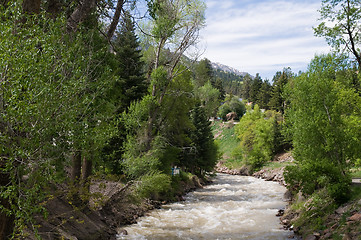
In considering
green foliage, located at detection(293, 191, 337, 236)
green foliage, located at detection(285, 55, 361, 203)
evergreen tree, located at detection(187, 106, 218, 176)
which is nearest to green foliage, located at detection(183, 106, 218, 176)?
evergreen tree, located at detection(187, 106, 218, 176)

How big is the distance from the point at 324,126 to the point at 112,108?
10436 mm

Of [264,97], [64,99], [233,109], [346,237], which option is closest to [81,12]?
[64,99]

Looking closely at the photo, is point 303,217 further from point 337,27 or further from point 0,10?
point 0,10

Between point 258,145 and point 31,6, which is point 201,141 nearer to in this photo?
point 258,145

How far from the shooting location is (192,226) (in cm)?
1369

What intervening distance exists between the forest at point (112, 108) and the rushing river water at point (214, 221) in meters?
1.60

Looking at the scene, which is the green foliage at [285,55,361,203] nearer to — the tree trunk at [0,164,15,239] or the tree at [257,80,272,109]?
the tree trunk at [0,164,15,239]

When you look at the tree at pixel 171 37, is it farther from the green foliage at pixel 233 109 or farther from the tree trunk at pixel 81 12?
the green foliage at pixel 233 109

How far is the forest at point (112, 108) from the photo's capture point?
4.64 meters

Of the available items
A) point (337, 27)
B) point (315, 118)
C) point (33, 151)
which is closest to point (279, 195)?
point (315, 118)

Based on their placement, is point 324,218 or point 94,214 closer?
point 324,218

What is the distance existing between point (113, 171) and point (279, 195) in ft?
42.1

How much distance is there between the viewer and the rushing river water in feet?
39.8

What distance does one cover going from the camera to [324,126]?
14797 millimetres
